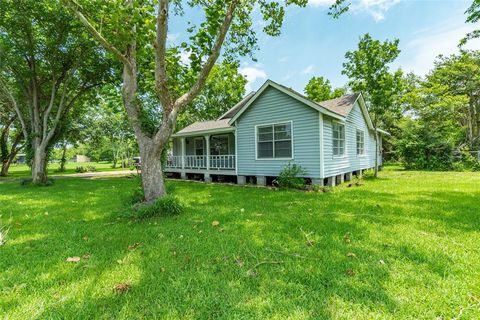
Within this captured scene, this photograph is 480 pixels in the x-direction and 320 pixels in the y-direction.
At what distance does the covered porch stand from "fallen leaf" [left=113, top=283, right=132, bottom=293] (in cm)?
958

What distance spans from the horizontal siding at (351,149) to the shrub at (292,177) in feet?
3.49

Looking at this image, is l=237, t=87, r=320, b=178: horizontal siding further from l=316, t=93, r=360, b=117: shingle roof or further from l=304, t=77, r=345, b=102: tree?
l=304, t=77, r=345, b=102: tree

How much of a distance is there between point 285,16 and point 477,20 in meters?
7.24

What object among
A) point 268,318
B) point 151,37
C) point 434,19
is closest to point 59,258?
point 268,318

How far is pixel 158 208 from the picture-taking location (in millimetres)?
5395

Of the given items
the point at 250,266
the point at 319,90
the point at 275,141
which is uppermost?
the point at 319,90

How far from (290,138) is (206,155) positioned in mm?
5396

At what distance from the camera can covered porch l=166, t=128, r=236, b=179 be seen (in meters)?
12.8

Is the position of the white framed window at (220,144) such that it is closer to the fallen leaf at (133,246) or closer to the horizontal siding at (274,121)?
the horizontal siding at (274,121)

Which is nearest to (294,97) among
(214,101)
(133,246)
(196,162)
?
(196,162)

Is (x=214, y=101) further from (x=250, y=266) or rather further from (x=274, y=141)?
(x=250, y=266)

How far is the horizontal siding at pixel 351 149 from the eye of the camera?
32.2 feet

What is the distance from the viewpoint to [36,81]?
12.8m

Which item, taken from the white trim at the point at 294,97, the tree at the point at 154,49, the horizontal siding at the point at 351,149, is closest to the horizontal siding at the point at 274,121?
the white trim at the point at 294,97
